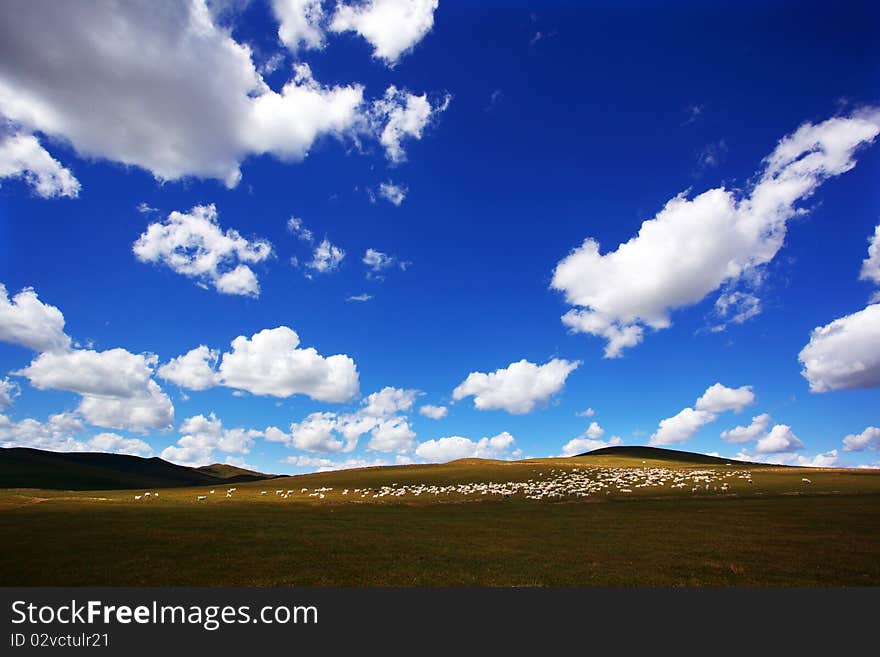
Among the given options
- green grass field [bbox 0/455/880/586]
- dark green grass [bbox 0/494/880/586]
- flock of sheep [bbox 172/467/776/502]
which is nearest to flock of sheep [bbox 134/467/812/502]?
flock of sheep [bbox 172/467/776/502]

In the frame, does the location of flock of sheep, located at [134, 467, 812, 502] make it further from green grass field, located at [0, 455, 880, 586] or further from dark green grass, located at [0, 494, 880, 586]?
dark green grass, located at [0, 494, 880, 586]

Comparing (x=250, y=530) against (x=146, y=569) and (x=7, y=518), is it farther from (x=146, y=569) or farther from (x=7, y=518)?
(x=7, y=518)

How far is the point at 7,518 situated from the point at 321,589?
4055cm

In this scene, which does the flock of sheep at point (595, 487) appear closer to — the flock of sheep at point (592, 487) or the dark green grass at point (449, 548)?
the flock of sheep at point (592, 487)

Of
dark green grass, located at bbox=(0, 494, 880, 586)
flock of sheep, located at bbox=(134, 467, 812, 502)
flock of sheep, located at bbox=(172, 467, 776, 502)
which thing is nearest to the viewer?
dark green grass, located at bbox=(0, 494, 880, 586)

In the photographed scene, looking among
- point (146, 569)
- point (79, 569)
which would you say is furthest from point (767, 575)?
point (79, 569)

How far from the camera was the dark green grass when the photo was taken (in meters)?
22.6

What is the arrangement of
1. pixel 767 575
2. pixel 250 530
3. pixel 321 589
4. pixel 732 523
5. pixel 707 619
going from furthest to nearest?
pixel 732 523, pixel 250 530, pixel 767 575, pixel 321 589, pixel 707 619

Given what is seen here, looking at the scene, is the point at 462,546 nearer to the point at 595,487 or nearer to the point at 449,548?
the point at 449,548

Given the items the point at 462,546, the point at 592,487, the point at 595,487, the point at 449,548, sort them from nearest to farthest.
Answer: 1. the point at 449,548
2. the point at 462,546
3. the point at 592,487
4. the point at 595,487

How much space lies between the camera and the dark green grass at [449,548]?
22609mm

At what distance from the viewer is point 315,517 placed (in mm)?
47812

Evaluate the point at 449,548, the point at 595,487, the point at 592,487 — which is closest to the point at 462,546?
the point at 449,548

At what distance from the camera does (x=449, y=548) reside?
99.0 feet
